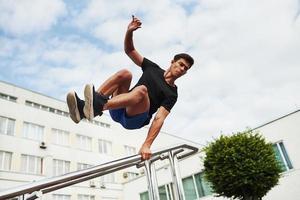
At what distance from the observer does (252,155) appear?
36.2 ft

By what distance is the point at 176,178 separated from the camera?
2.86 meters

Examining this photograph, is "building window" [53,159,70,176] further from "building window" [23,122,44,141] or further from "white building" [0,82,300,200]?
"building window" [23,122,44,141]

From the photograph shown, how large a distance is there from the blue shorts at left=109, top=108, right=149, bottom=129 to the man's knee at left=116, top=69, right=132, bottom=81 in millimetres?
419

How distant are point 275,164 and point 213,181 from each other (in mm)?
2351

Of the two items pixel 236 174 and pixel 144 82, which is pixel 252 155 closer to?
pixel 236 174

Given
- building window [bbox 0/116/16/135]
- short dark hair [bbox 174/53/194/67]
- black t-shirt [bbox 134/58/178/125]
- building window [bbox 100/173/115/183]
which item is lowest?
black t-shirt [bbox 134/58/178/125]

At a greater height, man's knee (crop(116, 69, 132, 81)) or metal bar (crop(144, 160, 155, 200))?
man's knee (crop(116, 69, 132, 81))

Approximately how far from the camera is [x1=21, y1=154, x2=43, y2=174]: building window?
68.6 feet

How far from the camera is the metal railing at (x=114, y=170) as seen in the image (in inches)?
73.0

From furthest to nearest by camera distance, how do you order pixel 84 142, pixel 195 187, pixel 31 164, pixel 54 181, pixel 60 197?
pixel 84 142 < pixel 60 197 < pixel 31 164 < pixel 195 187 < pixel 54 181

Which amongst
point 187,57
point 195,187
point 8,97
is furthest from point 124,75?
point 8,97

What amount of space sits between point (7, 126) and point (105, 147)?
371 inches

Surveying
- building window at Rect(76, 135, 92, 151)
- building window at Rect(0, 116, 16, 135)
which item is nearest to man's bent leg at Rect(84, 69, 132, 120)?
building window at Rect(0, 116, 16, 135)

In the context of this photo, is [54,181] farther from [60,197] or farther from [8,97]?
[8,97]
